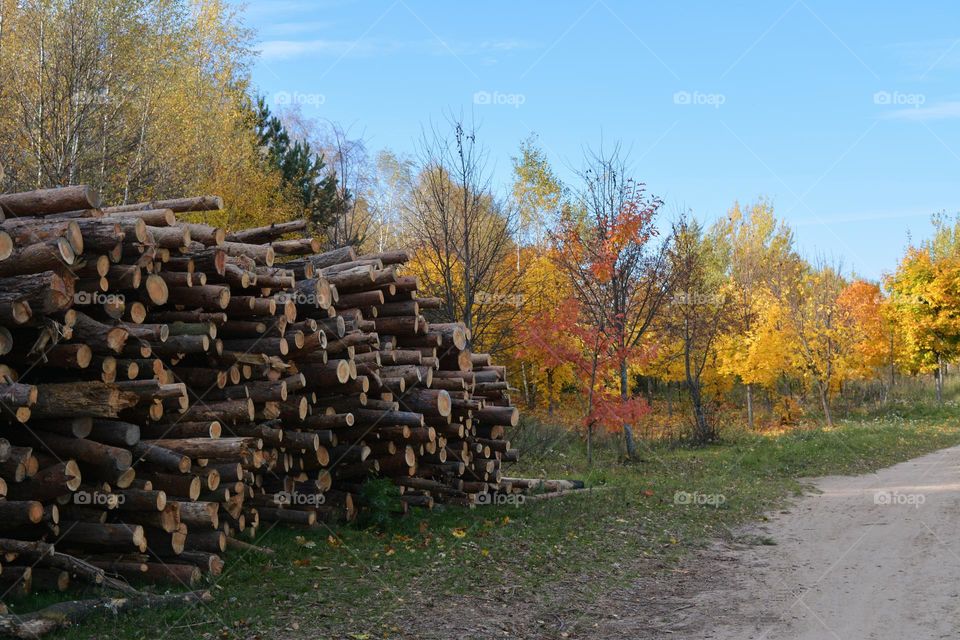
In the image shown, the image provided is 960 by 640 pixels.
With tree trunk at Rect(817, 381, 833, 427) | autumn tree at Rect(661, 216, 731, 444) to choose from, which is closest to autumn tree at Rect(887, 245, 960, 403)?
tree trunk at Rect(817, 381, 833, 427)

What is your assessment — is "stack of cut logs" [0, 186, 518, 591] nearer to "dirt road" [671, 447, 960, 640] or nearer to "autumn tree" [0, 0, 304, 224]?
"dirt road" [671, 447, 960, 640]

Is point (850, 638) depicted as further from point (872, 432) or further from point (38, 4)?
point (38, 4)

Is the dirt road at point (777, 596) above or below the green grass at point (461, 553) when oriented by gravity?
below

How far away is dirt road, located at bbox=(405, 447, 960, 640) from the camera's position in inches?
252

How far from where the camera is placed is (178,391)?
699 cm

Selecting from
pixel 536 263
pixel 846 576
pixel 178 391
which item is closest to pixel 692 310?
pixel 536 263

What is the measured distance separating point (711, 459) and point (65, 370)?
548 inches

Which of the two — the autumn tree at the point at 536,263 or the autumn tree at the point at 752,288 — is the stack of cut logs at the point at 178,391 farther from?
the autumn tree at the point at 752,288

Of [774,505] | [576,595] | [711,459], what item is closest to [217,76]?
[711,459]

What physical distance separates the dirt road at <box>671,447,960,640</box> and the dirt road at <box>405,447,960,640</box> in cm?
1

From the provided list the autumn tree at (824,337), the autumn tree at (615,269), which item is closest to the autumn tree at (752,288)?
the autumn tree at (824,337)

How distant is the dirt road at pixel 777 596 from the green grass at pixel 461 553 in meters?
0.38

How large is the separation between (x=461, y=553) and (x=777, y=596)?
300cm

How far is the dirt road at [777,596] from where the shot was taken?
21.0 feet
